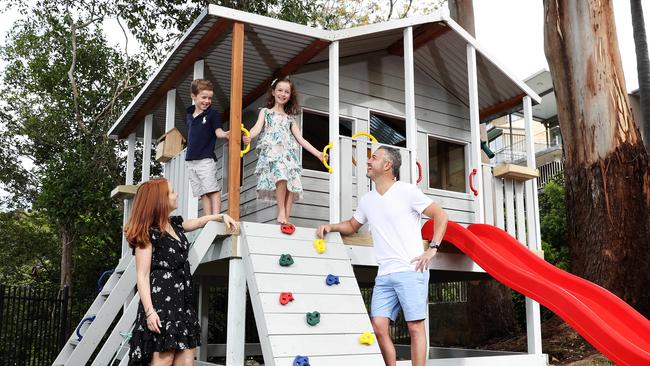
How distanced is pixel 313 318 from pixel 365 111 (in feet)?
15.3

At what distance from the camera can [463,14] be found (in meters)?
14.3

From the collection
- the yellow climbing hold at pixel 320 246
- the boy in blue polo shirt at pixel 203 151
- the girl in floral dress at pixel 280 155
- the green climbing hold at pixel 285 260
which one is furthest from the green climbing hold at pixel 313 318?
the boy in blue polo shirt at pixel 203 151

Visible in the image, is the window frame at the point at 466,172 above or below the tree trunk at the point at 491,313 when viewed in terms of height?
above

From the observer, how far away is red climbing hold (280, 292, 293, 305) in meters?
4.79

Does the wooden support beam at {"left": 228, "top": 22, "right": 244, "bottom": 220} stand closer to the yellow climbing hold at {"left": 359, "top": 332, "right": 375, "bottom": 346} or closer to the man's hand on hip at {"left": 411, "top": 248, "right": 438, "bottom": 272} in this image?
the yellow climbing hold at {"left": 359, "top": 332, "right": 375, "bottom": 346}

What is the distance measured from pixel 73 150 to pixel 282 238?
1328cm

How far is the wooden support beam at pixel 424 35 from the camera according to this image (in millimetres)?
7969

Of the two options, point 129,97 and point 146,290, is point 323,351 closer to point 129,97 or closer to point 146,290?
point 146,290

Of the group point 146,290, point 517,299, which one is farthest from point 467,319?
point 146,290

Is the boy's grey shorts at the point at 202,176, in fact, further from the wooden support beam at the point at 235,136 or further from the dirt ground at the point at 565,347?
the dirt ground at the point at 565,347

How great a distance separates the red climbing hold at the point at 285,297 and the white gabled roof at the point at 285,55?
2.84 meters

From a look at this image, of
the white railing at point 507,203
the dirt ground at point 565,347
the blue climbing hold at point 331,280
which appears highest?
the white railing at point 507,203

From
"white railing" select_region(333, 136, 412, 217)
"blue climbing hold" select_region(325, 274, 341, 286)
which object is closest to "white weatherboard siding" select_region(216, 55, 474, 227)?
"white railing" select_region(333, 136, 412, 217)

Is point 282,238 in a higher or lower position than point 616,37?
lower
